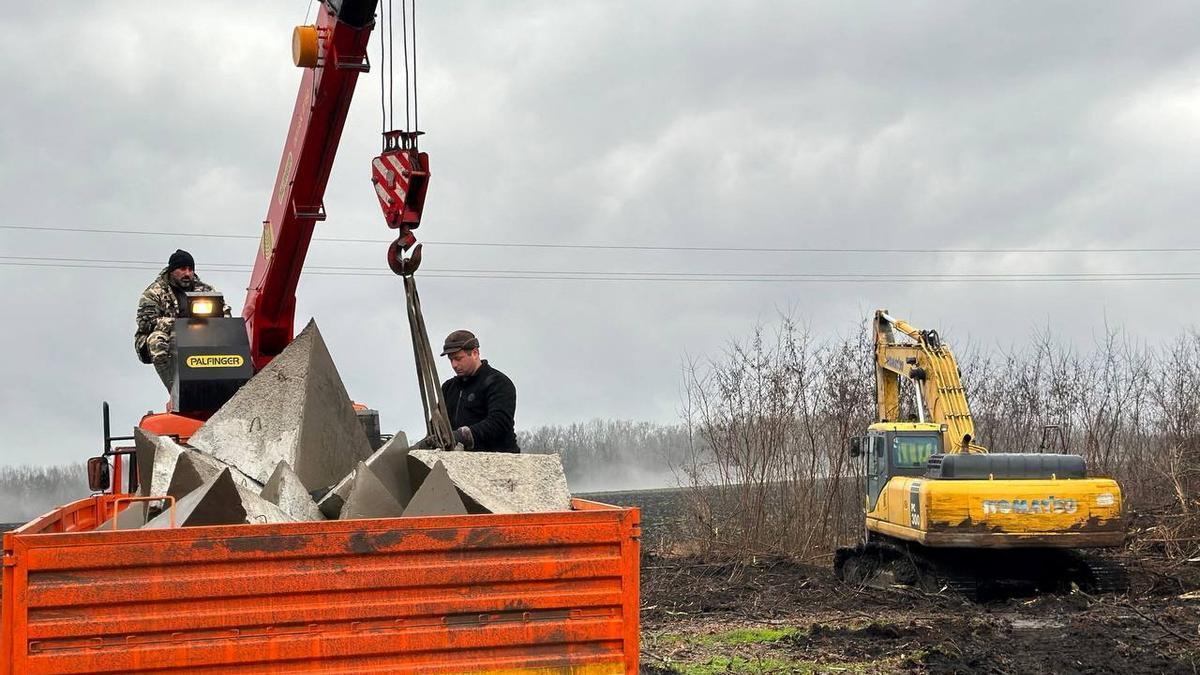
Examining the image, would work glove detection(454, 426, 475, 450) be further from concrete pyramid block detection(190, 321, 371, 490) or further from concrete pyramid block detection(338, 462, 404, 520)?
concrete pyramid block detection(338, 462, 404, 520)

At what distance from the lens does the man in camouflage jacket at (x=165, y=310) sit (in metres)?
8.25

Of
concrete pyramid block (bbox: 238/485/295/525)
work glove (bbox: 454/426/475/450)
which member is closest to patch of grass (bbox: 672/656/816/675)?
work glove (bbox: 454/426/475/450)

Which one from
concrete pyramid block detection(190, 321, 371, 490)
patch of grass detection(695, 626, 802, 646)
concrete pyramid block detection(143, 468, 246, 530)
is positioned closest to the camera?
concrete pyramid block detection(143, 468, 246, 530)

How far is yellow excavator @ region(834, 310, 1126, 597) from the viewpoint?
14.2 metres


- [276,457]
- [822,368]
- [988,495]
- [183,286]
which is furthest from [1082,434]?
[276,457]

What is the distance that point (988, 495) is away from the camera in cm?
1421

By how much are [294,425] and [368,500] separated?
118 cm

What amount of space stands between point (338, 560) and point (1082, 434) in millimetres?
19081

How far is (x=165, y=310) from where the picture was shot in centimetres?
849

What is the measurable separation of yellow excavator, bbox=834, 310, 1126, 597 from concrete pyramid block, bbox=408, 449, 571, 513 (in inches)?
378

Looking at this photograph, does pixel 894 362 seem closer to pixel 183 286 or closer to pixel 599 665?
pixel 183 286

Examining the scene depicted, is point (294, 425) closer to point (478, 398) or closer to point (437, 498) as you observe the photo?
point (437, 498)

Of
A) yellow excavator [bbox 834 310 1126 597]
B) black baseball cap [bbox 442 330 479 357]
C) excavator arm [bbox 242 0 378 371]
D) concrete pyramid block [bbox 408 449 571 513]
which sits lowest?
yellow excavator [bbox 834 310 1126 597]

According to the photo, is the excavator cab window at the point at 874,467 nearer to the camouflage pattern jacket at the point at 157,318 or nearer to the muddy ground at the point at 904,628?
the muddy ground at the point at 904,628
